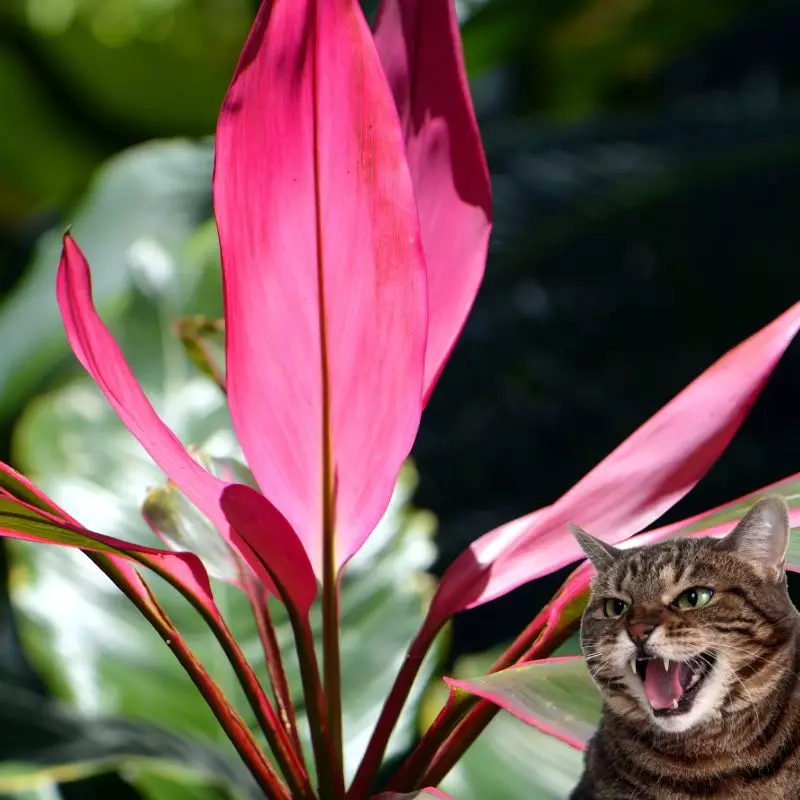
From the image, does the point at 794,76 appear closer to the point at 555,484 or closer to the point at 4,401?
the point at 555,484

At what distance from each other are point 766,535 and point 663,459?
53 mm

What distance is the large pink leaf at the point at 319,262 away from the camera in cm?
16

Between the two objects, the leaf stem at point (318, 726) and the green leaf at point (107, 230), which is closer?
the leaf stem at point (318, 726)

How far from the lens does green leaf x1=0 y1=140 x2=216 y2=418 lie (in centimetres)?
45

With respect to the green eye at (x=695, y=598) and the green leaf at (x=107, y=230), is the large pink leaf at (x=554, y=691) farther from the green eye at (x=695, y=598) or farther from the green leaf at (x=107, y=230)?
the green leaf at (x=107, y=230)

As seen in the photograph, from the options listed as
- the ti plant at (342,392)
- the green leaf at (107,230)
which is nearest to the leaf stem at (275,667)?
the ti plant at (342,392)

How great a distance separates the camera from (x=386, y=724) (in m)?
0.19

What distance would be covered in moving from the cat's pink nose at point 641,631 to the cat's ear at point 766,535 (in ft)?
0.05

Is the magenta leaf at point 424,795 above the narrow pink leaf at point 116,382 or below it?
below

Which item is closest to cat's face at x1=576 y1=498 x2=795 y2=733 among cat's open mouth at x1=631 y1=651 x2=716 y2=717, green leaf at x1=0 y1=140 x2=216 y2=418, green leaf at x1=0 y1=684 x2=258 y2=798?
cat's open mouth at x1=631 y1=651 x2=716 y2=717

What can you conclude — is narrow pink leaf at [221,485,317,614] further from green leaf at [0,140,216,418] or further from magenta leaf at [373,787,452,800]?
green leaf at [0,140,216,418]

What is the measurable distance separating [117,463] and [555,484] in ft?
0.59

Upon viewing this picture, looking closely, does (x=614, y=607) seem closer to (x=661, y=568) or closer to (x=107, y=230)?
(x=661, y=568)

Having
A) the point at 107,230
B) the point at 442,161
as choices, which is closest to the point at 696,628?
the point at 442,161
